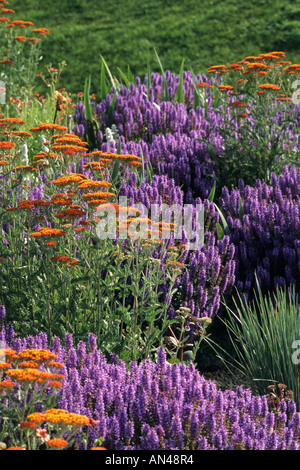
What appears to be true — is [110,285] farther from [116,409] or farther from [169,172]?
[169,172]

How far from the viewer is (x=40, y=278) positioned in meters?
3.84

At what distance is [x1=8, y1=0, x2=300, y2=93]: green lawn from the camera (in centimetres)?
1279

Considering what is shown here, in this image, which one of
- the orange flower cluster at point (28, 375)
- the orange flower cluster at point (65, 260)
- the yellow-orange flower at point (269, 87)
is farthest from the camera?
the yellow-orange flower at point (269, 87)

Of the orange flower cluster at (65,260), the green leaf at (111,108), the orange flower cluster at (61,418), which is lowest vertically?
the orange flower cluster at (61,418)

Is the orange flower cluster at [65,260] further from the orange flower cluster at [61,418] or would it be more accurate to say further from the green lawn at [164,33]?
the green lawn at [164,33]

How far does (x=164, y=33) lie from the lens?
537 inches

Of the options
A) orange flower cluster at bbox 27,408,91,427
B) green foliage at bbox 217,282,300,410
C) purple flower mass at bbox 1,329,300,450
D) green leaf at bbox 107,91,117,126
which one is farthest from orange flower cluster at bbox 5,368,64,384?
green leaf at bbox 107,91,117,126

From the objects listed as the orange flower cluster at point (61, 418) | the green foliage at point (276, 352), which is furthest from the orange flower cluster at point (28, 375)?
the green foliage at point (276, 352)

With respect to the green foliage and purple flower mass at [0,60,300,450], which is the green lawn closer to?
purple flower mass at [0,60,300,450]

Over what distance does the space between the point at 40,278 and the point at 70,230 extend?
523 mm

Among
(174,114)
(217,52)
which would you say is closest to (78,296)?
(174,114)

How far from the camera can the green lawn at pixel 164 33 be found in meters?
12.8

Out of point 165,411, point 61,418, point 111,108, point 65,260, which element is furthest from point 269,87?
point 61,418

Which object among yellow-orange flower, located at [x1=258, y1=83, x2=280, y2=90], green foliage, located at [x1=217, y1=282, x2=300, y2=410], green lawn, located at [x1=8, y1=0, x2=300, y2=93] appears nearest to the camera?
green foliage, located at [x1=217, y1=282, x2=300, y2=410]
